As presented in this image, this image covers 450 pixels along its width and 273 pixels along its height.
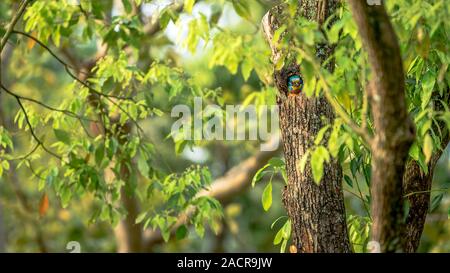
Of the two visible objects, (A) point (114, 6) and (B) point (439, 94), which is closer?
(B) point (439, 94)

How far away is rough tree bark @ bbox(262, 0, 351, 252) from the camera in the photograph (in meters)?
3.35

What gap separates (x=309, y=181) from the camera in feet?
11.0

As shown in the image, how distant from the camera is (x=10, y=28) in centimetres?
402

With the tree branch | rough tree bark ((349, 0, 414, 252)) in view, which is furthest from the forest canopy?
the tree branch

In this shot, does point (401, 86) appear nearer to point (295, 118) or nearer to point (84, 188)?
point (295, 118)

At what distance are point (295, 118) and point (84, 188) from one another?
4.81 ft

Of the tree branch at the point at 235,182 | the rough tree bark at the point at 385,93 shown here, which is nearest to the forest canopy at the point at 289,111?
the rough tree bark at the point at 385,93

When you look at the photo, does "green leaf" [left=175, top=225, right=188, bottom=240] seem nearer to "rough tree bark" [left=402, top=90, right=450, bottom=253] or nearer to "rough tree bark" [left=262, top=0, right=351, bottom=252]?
"rough tree bark" [left=262, top=0, right=351, bottom=252]

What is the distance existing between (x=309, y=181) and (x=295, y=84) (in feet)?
1.26

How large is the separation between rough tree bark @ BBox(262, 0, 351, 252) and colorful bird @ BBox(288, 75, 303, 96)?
18 mm

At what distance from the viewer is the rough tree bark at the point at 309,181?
335 centimetres

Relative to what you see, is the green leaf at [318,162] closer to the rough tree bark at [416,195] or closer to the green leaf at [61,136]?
the rough tree bark at [416,195]

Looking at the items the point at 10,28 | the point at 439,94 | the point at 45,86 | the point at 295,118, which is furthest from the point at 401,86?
the point at 45,86

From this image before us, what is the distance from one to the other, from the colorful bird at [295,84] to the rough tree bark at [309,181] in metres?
0.02
